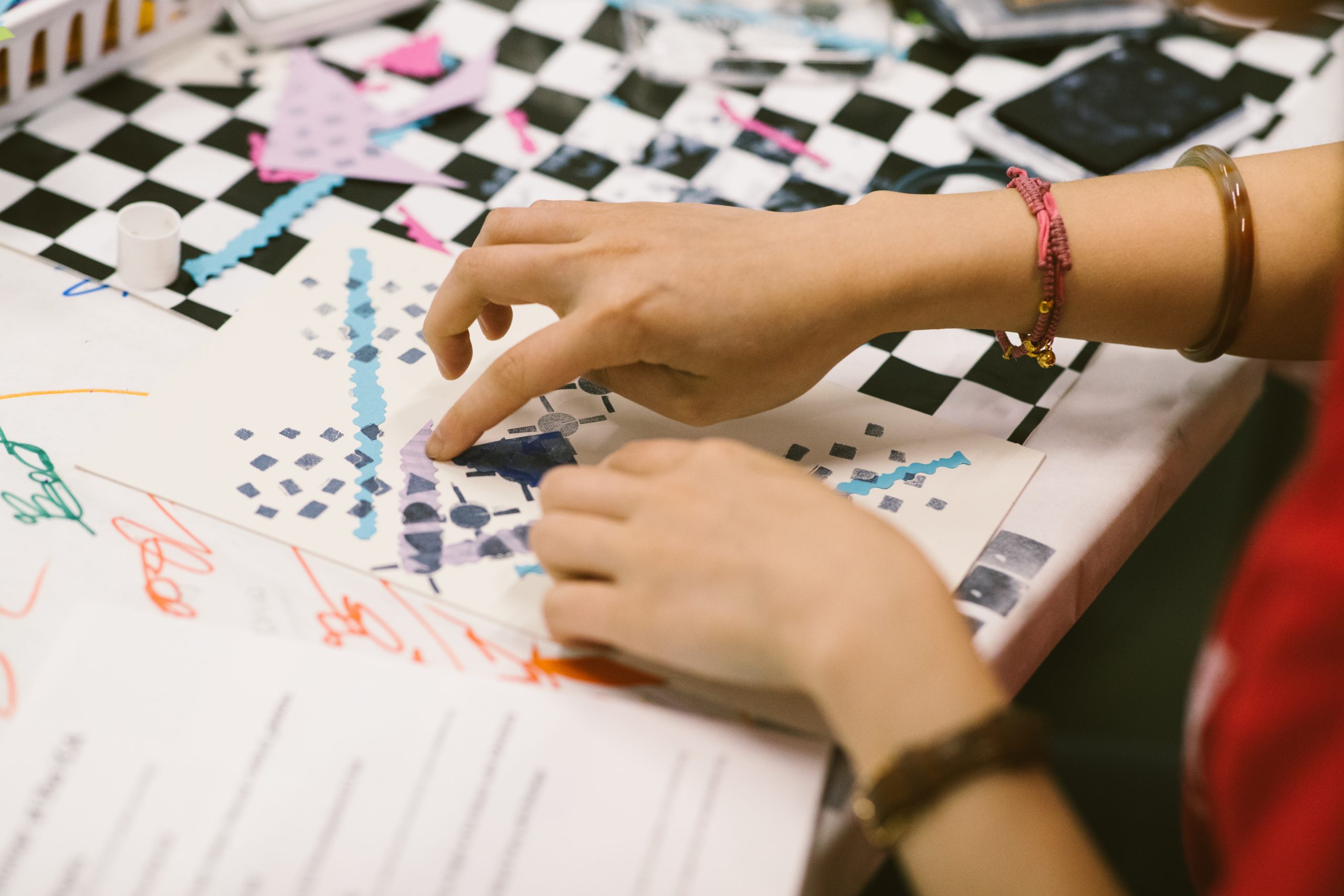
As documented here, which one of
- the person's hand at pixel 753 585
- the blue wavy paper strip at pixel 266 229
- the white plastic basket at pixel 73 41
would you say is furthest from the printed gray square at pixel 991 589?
the white plastic basket at pixel 73 41

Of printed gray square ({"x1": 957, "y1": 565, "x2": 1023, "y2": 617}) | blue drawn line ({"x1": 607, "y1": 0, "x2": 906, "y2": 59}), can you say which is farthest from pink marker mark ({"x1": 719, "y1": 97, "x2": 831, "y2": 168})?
printed gray square ({"x1": 957, "y1": 565, "x2": 1023, "y2": 617})

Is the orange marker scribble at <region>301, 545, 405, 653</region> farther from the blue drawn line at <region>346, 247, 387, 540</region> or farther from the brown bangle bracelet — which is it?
the brown bangle bracelet

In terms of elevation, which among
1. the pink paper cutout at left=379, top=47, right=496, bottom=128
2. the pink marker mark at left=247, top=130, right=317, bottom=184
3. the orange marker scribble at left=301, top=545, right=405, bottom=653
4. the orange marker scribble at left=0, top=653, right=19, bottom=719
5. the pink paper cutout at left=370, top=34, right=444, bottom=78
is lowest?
the orange marker scribble at left=301, top=545, right=405, bottom=653

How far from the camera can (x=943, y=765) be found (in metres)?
0.46

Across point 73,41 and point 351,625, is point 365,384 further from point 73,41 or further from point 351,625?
point 73,41

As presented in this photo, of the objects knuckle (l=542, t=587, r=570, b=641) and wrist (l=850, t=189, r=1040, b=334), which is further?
wrist (l=850, t=189, r=1040, b=334)

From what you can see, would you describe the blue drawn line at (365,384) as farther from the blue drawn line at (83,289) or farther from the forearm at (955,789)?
the forearm at (955,789)

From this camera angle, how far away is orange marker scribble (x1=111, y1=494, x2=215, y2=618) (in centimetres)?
58

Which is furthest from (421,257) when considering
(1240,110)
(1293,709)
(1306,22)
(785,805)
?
(1306,22)

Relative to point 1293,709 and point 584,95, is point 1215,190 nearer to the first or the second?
point 1293,709

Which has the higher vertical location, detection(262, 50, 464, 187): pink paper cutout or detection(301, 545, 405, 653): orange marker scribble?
detection(262, 50, 464, 187): pink paper cutout

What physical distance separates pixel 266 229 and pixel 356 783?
508 millimetres

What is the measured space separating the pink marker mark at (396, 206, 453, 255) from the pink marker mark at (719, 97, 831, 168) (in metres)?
0.32

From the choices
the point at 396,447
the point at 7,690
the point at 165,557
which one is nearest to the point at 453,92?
the point at 396,447
